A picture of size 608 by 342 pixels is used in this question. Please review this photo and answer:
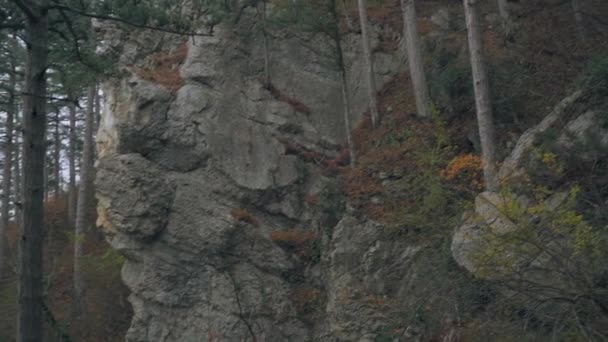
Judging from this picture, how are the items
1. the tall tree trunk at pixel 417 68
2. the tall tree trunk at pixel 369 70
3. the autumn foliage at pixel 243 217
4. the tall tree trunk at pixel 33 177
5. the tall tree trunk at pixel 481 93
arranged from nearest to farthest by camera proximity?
the tall tree trunk at pixel 33 177, the tall tree trunk at pixel 481 93, the autumn foliage at pixel 243 217, the tall tree trunk at pixel 417 68, the tall tree trunk at pixel 369 70

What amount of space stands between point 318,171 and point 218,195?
2.82 metres

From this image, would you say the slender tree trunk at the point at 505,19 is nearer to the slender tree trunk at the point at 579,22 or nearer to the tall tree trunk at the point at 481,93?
the slender tree trunk at the point at 579,22

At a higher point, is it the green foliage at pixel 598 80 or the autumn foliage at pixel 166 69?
the autumn foliage at pixel 166 69

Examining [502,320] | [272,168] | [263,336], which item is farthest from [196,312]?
[502,320]

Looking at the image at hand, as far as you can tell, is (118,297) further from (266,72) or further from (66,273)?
(266,72)

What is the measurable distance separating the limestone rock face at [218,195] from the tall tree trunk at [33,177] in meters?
7.17

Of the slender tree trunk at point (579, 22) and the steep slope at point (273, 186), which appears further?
the slender tree trunk at point (579, 22)

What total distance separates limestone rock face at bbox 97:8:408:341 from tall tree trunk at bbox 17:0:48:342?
23.5 feet

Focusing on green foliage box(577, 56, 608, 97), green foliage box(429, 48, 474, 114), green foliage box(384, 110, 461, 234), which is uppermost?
green foliage box(429, 48, 474, 114)

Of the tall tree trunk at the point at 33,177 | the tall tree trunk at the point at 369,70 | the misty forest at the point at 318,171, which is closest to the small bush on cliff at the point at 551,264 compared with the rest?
the misty forest at the point at 318,171

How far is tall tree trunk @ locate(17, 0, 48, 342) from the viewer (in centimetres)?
787

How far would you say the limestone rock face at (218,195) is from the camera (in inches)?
606

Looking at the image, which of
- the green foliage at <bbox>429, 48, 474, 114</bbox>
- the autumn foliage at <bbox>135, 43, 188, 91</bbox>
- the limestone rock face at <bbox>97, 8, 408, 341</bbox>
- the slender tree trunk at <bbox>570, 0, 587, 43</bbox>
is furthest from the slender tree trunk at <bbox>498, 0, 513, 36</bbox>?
the autumn foliage at <bbox>135, 43, 188, 91</bbox>

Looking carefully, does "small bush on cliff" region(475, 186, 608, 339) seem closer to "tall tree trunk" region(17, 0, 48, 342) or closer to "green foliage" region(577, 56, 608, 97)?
"green foliage" region(577, 56, 608, 97)
